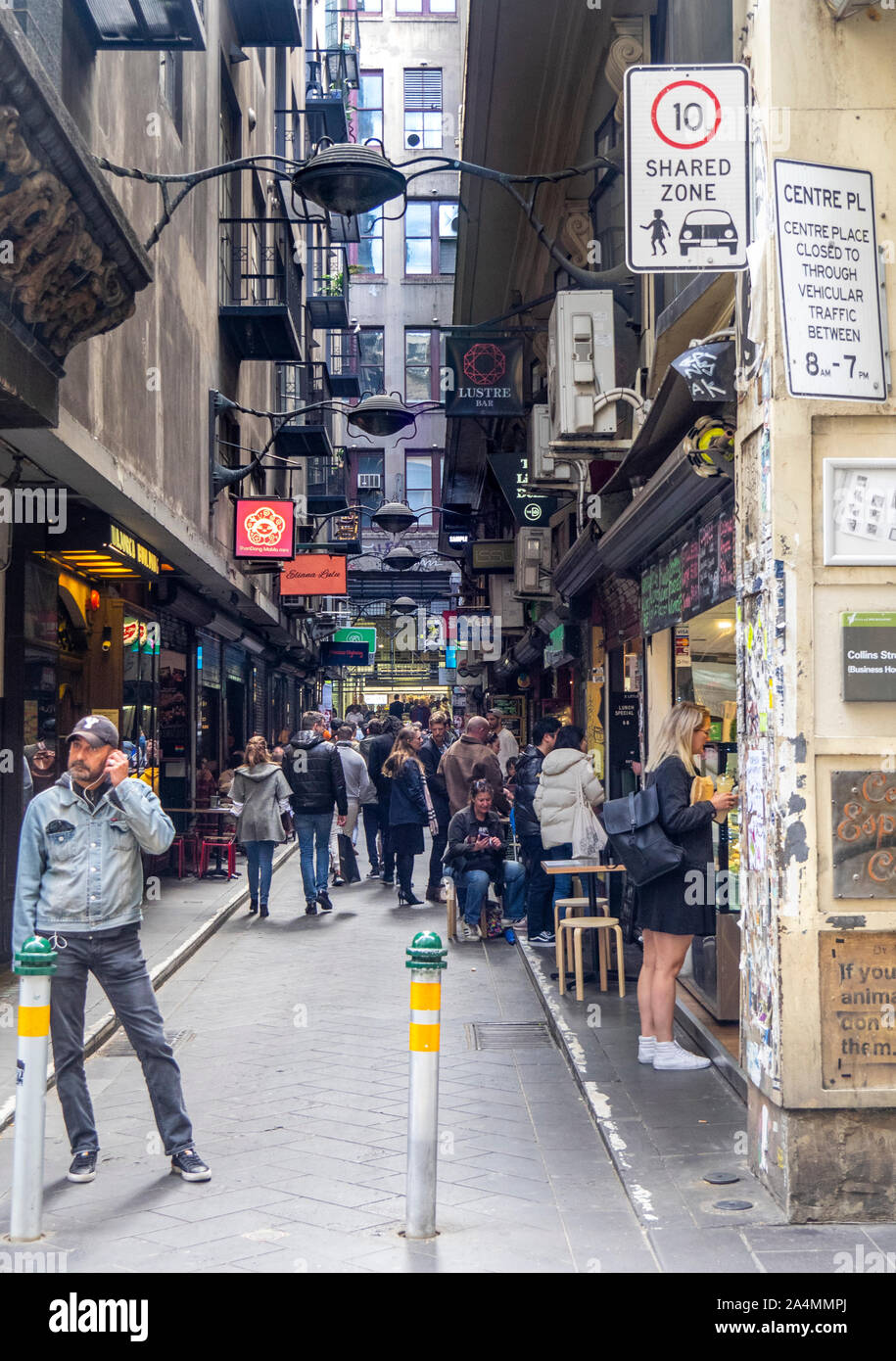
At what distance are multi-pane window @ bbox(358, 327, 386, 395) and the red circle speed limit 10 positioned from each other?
42.0 meters

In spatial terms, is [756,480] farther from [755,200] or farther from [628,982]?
[628,982]

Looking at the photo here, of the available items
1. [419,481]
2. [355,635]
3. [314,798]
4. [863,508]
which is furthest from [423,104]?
[863,508]

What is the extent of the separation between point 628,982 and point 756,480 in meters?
5.47

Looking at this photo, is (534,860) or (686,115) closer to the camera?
(686,115)

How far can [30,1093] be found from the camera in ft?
15.7

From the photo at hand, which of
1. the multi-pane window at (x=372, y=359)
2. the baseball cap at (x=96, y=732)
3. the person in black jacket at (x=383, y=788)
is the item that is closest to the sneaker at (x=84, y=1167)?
the baseball cap at (x=96, y=732)

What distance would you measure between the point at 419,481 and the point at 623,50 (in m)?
36.5

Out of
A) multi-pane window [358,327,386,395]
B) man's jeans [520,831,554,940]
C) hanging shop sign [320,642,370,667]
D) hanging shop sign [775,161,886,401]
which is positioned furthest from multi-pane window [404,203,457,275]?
hanging shop sign [775,161,886,401]

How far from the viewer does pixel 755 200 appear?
221 inches

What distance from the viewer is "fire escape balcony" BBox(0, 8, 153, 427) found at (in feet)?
20.4

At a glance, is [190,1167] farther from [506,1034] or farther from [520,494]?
[520,494]

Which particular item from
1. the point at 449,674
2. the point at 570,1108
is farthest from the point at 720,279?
the point at 449,674

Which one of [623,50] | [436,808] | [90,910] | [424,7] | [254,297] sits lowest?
[436,808]

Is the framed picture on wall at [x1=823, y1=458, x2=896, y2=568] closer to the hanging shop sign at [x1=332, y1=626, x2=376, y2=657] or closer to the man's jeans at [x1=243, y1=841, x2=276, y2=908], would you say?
the man's jeans at [x1=243, y1=841, x2=276, y2=908]
